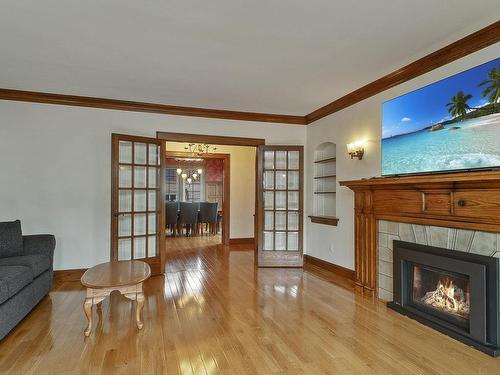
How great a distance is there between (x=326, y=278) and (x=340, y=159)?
1.77 meters

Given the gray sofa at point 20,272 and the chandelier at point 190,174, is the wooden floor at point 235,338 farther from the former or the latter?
the chandelier at point 190,174

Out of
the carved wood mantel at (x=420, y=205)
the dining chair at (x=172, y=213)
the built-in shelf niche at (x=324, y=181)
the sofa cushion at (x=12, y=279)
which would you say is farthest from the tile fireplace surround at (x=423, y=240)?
the dining chair at (x=172, y=213)

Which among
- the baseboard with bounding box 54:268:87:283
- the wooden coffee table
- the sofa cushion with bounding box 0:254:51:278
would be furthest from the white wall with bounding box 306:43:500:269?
the sofa cushion with bounding box 0:254:51:278

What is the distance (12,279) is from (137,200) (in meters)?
2.06

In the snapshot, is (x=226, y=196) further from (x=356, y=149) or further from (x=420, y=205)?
(x=420, y=205)

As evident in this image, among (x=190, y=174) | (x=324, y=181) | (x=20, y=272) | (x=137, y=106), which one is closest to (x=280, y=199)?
(x=324, y=181)

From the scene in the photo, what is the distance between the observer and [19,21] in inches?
98.5

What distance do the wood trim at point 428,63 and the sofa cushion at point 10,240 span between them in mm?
4456

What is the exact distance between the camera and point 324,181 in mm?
5305

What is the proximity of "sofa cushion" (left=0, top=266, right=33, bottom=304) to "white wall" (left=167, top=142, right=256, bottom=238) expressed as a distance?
4791 millimetres

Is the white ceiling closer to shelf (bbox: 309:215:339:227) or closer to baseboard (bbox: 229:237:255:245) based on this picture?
shelf (bbox: 309:215:339:227)

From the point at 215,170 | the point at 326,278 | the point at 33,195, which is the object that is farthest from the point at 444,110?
the point at 215,170

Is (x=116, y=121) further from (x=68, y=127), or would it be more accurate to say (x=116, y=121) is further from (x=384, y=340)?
(x=384, y=340)

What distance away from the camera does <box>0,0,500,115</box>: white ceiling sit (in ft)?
7.58
